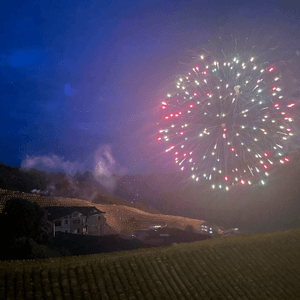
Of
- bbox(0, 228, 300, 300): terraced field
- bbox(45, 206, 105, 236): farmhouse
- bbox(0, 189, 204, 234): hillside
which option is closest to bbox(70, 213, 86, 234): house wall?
bbox(45, 206, 105, 236): farmhouse

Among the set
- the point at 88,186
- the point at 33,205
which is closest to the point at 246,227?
the point at 33,205

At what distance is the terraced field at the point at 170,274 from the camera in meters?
7.53

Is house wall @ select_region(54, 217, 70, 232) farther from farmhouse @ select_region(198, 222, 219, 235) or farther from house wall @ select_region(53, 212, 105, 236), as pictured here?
farmhouse @ select_region(198, 222, 219, 235)

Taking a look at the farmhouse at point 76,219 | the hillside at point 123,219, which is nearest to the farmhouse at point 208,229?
the hillside at point 123,219

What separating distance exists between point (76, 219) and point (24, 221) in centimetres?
1155

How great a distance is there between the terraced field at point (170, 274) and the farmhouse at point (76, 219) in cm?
2291

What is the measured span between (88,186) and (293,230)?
67.6 m

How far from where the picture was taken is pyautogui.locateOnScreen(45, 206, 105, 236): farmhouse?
1222 inches

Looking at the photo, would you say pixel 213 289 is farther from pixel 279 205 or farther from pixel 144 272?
pixel 279 205

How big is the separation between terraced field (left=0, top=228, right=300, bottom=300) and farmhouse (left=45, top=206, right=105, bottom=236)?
22.9 meters

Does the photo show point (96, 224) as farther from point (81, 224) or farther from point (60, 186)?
point (60, 186)

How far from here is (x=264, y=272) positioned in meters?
10.6

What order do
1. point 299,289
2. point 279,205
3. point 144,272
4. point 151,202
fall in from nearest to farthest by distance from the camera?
1. point 144,272
2. point 299,289
3. point 279,205
4. point 151,202

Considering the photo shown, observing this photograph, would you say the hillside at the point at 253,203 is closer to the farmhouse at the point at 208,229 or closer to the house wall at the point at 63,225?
the farmhouse at the point at 208,229
